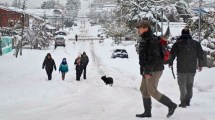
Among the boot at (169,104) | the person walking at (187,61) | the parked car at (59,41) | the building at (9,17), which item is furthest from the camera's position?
the building at (9,17)

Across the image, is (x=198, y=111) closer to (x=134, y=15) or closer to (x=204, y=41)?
(x=204, y=41)

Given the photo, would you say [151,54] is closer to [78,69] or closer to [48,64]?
[78,69]

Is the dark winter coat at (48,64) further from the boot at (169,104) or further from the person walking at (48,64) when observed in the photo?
the boot at (169,104)

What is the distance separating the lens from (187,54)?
9.19 m

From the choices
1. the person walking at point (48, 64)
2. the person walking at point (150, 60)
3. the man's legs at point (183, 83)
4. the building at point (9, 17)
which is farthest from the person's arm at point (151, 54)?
the building at point (9, 17)

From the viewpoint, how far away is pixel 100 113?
28.5ft

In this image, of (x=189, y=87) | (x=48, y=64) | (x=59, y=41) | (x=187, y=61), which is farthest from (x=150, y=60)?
(x=59, y=41)

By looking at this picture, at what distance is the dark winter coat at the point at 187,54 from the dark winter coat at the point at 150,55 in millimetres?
Result: 1743

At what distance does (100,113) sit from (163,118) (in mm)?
1564

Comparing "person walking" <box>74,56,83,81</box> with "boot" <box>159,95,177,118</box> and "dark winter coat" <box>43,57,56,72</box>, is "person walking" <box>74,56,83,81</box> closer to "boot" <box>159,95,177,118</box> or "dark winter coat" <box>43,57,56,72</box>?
"dark winter coat" <box>43,57,56,72</box>

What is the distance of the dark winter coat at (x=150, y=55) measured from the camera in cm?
737

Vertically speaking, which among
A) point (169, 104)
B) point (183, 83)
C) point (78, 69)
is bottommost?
point (78, 69)

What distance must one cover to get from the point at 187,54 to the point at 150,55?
205cm

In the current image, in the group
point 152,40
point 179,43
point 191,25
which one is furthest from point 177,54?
point 191,25
